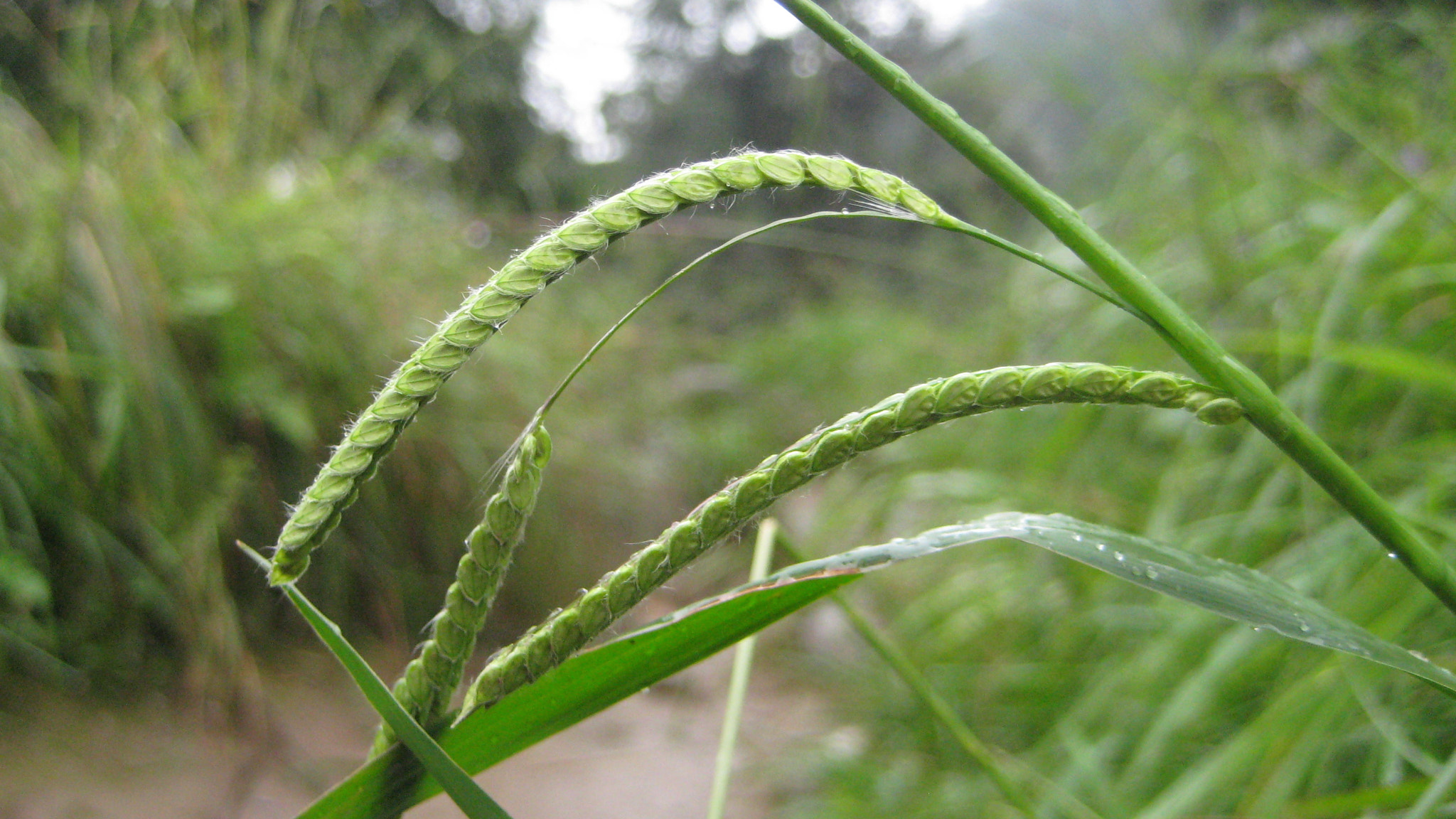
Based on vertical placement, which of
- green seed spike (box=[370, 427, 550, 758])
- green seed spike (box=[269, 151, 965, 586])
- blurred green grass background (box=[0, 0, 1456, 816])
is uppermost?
blurred green grass background (box=[0, 0, 1456, 816])

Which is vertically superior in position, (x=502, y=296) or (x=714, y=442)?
(x=714, y=442)

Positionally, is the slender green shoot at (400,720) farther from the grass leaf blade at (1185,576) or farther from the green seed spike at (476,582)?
the grass leaf blade at (1185,576)

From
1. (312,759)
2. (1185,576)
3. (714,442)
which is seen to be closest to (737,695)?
(1185,576)

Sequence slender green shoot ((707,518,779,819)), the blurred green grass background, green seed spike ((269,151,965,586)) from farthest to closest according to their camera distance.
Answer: the blurred green grass background → slender green shoot ((707,518,779,819)) → green seed spike ((269,151,965,586))

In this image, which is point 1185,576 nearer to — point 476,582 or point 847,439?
point 847,439

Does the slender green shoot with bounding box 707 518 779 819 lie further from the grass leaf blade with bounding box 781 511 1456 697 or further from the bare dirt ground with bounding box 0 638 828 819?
the bare dirt ground with bounding box 0 638 828 819

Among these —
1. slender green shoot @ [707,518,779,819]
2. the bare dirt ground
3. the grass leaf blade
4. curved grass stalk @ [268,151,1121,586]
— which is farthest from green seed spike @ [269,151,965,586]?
the bare dirt ground

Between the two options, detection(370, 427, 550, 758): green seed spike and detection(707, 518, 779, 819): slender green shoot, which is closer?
detection(370, 427, 550, 758): green seed spike

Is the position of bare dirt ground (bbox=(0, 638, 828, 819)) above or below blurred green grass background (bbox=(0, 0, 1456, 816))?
below
